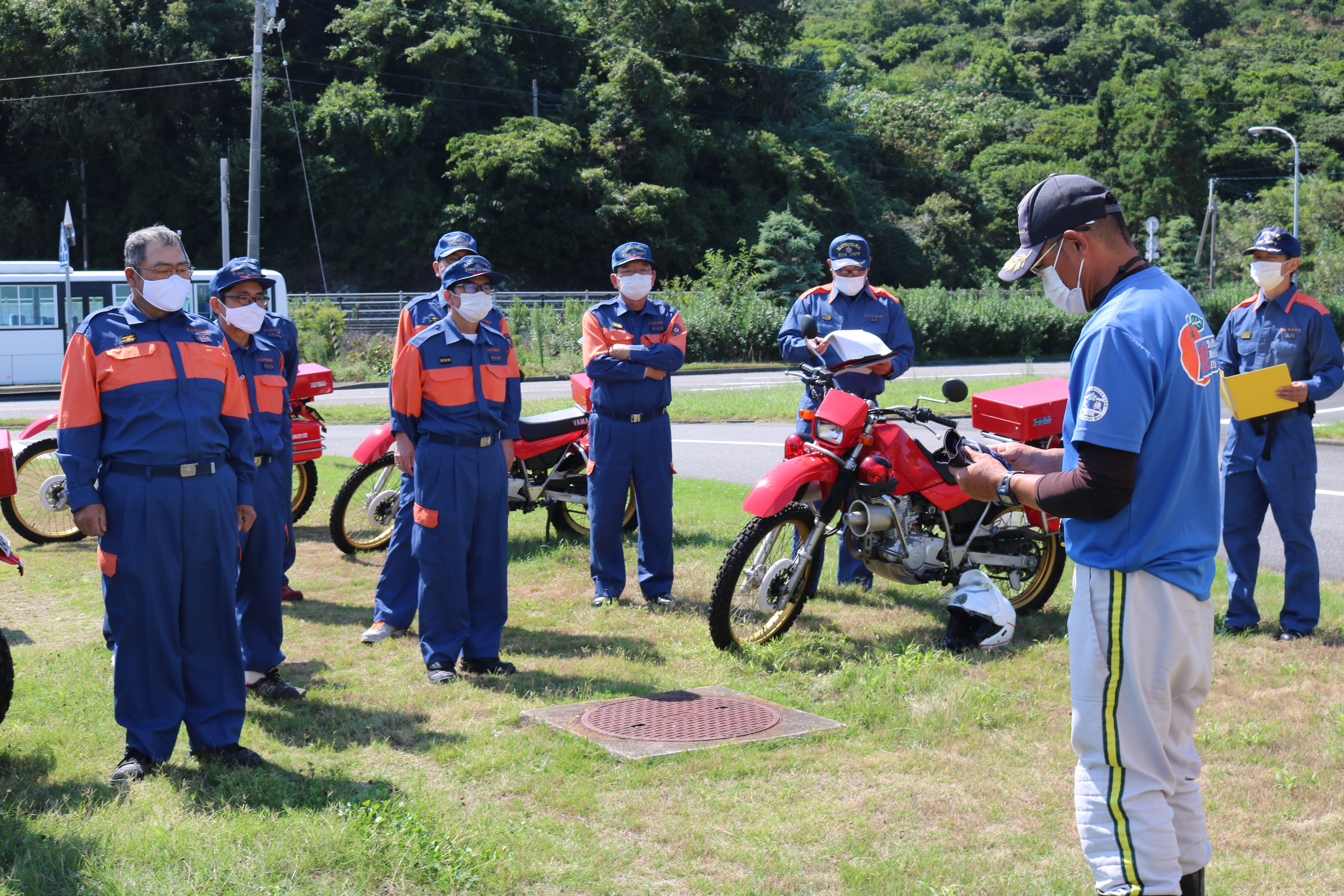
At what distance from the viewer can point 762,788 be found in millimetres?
4309

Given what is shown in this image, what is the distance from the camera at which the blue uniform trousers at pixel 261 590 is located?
18.2 ft

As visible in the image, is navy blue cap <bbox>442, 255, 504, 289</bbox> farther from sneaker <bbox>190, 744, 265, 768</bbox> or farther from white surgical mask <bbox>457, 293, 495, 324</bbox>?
sneaker <bbox>190, 744, 265, 768</bbox>

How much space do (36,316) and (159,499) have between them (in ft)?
72.6

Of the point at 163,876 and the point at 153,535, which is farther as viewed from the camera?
the point at 153,535

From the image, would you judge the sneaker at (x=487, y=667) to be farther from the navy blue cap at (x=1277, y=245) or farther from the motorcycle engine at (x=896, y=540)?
the navy blue cap at (x=1277, y=245)

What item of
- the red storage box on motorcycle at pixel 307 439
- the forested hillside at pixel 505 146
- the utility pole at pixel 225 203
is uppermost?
the forested hillside at pixel 505 146

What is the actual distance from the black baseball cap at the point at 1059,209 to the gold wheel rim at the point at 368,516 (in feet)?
19.6

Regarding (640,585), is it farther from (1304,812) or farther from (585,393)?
(1304,812)

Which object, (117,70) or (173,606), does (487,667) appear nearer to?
(173,606)

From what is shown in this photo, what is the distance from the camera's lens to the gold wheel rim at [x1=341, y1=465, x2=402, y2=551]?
831cm

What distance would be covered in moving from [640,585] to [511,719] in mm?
2335

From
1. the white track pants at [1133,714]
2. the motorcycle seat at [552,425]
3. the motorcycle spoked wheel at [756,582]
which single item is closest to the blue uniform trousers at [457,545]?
the motorcycle spoked wheel at [756,582]

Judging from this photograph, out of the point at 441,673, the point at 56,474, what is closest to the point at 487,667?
the point at 441,673

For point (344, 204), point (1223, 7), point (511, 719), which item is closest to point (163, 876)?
point (511, 719)
